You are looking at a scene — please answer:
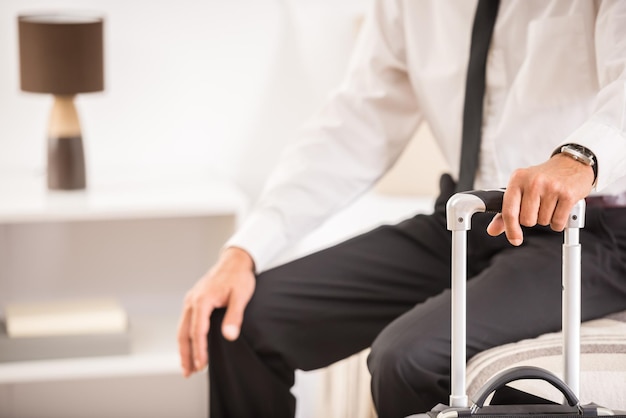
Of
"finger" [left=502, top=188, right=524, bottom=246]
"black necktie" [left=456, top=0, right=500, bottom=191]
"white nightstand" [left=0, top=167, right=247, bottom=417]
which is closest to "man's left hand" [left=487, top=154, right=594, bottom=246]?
"finger" [left=502, top=188, right=524, bottom=246]

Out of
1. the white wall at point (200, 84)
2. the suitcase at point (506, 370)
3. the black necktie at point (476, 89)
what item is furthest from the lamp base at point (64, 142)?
the suitcase at point (506, 370)

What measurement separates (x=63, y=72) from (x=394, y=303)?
0.99m

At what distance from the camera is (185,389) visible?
8.93 feet

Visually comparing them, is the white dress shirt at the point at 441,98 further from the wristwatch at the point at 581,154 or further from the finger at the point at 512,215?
the finger at the point at 512,215

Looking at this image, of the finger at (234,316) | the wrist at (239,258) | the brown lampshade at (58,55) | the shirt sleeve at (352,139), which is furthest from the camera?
the brown lampshade at (58,55)

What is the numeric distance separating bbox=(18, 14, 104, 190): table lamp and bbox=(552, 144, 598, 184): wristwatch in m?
1.31

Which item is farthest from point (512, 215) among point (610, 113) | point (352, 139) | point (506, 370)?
point (352, 139)

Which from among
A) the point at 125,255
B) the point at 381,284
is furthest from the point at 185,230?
the point at 381,284

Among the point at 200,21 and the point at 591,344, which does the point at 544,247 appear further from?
the point at 200,21

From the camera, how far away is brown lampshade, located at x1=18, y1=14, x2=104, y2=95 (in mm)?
2211

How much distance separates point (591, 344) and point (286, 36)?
145 cm

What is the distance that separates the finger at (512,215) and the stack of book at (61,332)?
1399 millimetres

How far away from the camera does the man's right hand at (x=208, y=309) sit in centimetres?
158

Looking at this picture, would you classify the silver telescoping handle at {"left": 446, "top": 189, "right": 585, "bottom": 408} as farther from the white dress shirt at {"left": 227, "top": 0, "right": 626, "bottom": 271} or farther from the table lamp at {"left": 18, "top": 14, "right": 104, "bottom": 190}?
the table lamp at {"left": 18, "top": 14, "right": 104, "bottom": 190}
